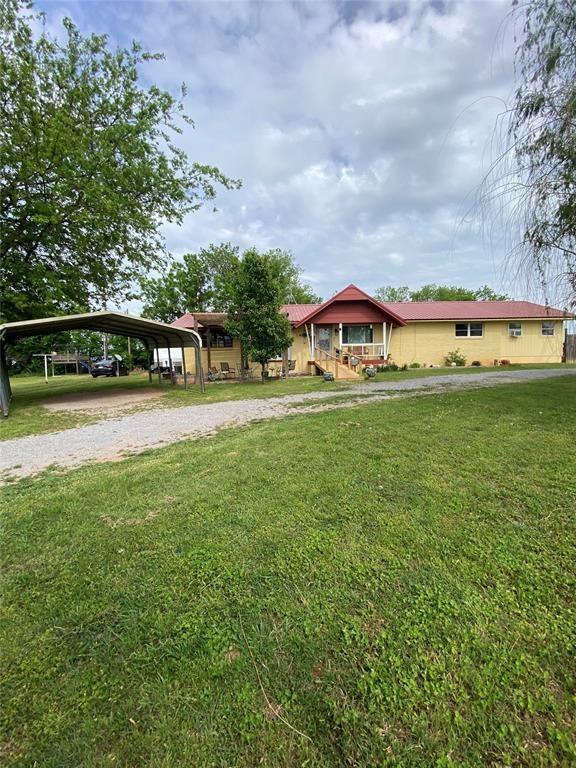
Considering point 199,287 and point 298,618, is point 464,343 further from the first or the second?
point 199,287

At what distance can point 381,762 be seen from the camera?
1372 mm

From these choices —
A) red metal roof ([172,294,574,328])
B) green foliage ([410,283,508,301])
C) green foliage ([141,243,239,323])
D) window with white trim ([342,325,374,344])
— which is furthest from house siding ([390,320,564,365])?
green foliage ([410,283,508,301])

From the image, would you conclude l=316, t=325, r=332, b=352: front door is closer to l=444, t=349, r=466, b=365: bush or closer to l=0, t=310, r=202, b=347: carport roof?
l=444, t=349, r=466, b=365: bush

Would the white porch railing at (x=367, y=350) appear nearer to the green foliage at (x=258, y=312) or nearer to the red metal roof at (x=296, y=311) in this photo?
the red metal roof at (x=296, y=311)

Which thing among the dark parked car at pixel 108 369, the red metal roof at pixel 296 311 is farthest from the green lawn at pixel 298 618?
the dark parked car at pixel 108 369

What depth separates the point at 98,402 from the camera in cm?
1223

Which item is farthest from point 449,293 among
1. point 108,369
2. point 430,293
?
point 108,369

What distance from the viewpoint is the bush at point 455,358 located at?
838 inches

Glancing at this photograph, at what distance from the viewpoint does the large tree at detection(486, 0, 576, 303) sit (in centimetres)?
414

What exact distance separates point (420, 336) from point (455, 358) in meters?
2.52

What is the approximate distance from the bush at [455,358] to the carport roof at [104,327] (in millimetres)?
15569

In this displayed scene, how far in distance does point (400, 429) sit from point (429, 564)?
341 cm

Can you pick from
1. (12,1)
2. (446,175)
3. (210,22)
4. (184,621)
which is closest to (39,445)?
(184,621)

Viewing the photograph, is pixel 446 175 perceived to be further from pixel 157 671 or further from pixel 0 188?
pixel 0 188
